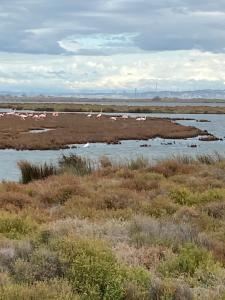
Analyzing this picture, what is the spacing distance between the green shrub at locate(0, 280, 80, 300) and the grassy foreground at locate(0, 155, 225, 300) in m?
0.01

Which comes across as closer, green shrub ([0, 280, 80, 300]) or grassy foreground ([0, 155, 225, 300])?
green shrub ([0, 280, 80, 300])

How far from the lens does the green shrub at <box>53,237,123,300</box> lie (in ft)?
22.8

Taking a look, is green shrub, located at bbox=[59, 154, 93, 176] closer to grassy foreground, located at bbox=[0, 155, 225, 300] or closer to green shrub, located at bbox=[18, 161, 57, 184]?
green shrub, located at bbox=[18, 161, 57, 184]

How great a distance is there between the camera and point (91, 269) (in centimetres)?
727

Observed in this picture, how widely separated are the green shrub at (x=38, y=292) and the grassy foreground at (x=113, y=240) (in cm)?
1

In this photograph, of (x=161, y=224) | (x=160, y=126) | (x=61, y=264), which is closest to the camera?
(x=61, y=264)

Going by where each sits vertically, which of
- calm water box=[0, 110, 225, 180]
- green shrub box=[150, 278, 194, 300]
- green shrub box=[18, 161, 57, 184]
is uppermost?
green shrub box=[150, 278, 194, 300]

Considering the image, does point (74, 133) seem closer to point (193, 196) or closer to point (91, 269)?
point (193, 196)

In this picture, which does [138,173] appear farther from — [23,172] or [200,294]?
[200,294]

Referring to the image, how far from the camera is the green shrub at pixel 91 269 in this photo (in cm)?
696

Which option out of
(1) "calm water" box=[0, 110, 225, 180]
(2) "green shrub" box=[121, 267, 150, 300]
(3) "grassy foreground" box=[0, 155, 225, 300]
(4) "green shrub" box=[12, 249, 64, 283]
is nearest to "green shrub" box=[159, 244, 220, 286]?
(3) "grassy foreground" box=[0, 155, 225, 300]

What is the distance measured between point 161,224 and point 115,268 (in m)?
3.57

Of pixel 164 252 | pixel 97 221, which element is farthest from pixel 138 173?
pixel 164 252

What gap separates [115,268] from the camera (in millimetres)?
7344
